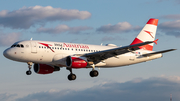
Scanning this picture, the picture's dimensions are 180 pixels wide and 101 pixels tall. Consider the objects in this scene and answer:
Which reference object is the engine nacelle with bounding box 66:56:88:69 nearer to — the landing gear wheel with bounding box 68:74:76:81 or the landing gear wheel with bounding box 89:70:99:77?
the landing gear wheel with bounding box 89:70:99:77

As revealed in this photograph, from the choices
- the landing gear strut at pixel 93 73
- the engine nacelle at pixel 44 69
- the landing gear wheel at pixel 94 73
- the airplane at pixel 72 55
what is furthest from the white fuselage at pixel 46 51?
the engine nacelle at pixel 44 69

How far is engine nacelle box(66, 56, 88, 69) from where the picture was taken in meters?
42.3

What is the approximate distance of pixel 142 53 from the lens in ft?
165

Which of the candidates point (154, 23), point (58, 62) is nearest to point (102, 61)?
point (58, 62)

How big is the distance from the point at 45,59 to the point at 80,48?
6024mm

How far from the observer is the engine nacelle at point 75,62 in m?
42.3

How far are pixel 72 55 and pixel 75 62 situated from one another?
1992 mm

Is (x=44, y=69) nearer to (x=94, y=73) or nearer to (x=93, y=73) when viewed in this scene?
(x=93, y=73)

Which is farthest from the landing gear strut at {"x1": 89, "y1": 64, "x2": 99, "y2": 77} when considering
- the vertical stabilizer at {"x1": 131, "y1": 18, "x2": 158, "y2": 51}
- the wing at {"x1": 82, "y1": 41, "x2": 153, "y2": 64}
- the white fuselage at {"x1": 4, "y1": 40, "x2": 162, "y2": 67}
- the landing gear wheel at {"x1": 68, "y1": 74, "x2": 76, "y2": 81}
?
the vertical stabilizer at {"x1": 131, "y1": 18, "x2": 158, "y2": 51}

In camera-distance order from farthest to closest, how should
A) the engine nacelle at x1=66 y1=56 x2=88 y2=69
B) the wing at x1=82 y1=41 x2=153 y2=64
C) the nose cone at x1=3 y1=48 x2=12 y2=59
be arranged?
the wing at x1=82 y1=41 x2=153 y2=64 < the engine nacelle at x1=66 y1=56 x2=88 y2=69 < the nose cone at x1=3 y1=48 x2=12 y2=59

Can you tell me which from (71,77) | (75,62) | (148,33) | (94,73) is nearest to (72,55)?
(75,62)

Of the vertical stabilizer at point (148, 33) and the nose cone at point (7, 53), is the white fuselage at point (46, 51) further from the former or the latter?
the vertical stabilizer at point (148, 33)

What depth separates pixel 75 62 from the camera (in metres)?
42.4

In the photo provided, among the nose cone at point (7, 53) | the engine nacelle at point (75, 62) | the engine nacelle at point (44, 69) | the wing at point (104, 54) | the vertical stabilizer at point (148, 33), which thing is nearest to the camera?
the nose cone at point (7, 53)
